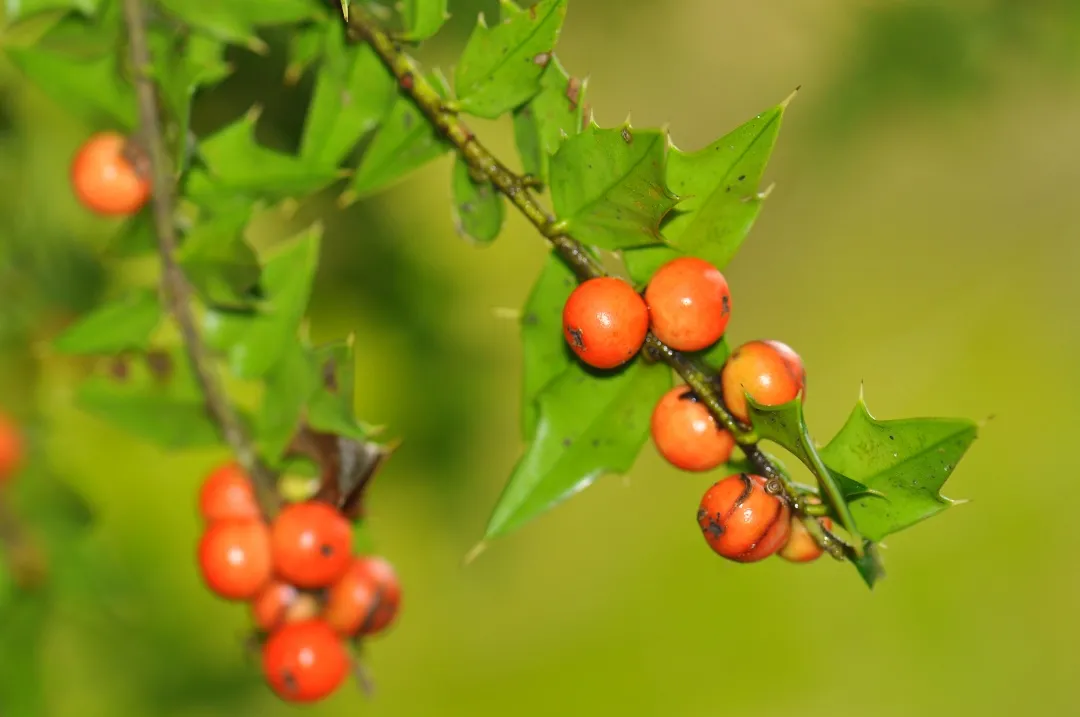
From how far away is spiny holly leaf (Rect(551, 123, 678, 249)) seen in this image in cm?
44

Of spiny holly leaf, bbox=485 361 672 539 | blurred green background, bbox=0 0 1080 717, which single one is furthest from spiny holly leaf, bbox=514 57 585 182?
blurred green background, bbox=0 0 1080 717

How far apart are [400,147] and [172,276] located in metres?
0.17

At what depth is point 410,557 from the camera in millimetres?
1521

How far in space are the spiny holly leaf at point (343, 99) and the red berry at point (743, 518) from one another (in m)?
0.30

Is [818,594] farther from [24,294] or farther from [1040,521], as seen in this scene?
[24,294]

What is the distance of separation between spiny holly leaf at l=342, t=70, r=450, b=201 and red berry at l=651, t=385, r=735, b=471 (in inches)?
8.2

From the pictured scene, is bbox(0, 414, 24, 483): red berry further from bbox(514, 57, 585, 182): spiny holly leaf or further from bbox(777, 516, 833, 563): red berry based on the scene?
bbox(777, 516, 833, 563): red berry

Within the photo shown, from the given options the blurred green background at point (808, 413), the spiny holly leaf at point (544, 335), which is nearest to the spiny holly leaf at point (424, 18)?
the spiny holly leaf at point (544, 335)

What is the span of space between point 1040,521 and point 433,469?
3.05 feet

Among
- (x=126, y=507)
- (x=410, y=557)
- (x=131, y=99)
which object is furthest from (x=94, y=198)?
(x=410, y=557)

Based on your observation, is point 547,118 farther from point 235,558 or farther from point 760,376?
point 235,558

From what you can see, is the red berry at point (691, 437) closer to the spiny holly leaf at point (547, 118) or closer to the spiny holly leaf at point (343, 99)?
the spiny holly leaf at point (547, 118)

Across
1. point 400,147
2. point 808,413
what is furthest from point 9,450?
point 808,413

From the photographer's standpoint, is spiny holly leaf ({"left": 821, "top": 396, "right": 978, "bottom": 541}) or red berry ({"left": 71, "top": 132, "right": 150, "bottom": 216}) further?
red berry ({"left": 71, "top": 132, "right": 150, "bottom": 216})
